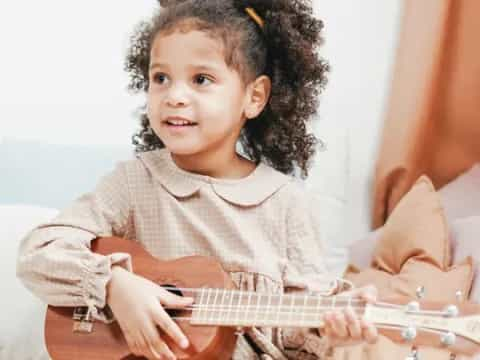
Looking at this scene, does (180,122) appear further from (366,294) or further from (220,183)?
(366,294)

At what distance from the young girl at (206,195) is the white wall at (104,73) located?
2.20 ft

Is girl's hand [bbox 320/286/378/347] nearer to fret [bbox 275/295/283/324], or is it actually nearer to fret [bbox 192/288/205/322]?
fret [bbox 275/295/283/324]

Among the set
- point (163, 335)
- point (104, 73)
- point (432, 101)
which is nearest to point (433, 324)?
point (163, 335)

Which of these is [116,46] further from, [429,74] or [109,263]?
[109,263]

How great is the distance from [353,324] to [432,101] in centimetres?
101

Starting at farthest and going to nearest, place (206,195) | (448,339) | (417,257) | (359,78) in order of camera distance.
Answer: (359,78) → (417,257) → (206,195) → (448,339)

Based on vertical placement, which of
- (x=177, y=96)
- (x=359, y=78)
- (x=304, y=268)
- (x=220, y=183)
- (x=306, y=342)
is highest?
(x=359, y=78)

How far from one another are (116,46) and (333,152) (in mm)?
Answer: 585

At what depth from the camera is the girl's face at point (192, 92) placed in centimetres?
130

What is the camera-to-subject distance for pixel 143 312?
46.8 inches

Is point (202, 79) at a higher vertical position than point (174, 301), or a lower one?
higher

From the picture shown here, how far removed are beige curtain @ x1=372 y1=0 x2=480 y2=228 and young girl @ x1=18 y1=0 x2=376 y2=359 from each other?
602 mm

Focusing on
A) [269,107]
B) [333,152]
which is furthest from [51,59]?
[269,107]

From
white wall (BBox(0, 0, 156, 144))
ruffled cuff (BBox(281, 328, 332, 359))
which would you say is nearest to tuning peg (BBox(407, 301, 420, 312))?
ruffled cuff (BBox(281, 328, 332, 359))
